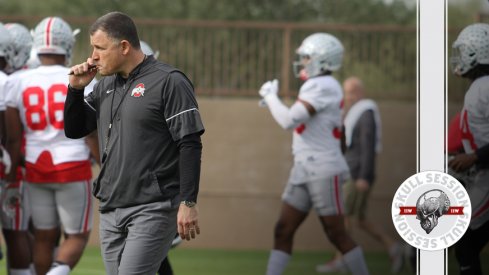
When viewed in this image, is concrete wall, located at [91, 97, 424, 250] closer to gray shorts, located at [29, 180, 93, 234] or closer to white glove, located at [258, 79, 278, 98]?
white glove, located at [258, 79, 278, 98]

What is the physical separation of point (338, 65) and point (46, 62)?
2.21m

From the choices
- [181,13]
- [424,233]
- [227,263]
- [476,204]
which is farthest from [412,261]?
[181,13]

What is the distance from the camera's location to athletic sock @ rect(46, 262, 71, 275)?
7.27 meters

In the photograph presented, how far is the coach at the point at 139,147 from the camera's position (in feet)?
17.7

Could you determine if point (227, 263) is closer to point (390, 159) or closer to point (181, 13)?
point (390, 159)

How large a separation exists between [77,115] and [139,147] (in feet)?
1.49

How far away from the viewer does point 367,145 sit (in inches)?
425

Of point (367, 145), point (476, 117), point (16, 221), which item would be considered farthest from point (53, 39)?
point (367, 145)

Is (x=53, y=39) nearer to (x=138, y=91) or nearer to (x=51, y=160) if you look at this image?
(x=51, y=160)

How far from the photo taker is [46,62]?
7.65 m

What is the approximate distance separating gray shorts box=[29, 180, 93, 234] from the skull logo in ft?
9.31

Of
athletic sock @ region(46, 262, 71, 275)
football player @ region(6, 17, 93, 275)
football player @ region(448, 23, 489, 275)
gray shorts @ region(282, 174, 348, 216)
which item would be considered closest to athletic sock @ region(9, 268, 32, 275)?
football player @ region(6, 17, 93, 275)

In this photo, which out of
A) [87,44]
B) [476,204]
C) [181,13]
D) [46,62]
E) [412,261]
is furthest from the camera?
[181,13]

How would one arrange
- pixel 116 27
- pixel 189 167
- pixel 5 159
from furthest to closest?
pixel 5 159 < pixel 116 27 < pixel 189 167
